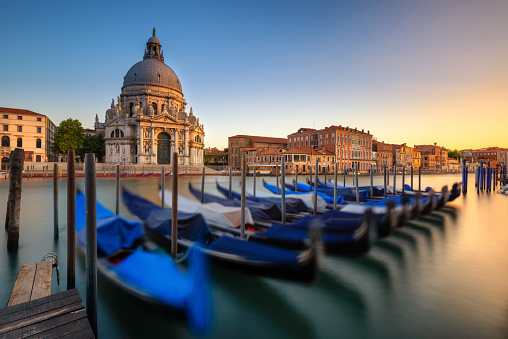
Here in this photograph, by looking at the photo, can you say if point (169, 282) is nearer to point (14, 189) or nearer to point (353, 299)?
point (353, 299)

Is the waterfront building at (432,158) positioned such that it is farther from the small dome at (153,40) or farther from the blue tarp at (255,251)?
the blue tarp at (255,251)

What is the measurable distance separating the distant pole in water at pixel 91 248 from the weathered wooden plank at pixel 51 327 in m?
0.31

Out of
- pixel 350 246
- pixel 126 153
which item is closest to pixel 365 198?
pixel 350 246

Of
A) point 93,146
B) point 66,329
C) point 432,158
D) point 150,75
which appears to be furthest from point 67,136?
point 432,158

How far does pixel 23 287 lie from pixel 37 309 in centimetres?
99

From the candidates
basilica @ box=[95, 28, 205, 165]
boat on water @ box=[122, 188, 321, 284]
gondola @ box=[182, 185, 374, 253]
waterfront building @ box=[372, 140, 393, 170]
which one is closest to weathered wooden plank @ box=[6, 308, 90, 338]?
boat on water @ box=[122, 188, 321, 284]

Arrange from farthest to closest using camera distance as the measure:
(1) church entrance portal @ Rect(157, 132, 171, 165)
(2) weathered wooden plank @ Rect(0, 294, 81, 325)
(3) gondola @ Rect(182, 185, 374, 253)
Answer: (1) church entrance portal @ Rect(157, 132, 171, 165), (3) gondola @ Rect(182, 185, 374, 253), (2) weathered wooden plank @ Rect(0, 294, 81, 325)

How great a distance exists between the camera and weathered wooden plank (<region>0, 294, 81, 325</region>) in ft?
6.25

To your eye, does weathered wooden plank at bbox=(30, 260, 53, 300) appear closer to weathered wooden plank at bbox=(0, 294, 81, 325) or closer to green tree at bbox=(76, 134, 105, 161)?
weathered wooden plank at bbox=(0, 294, 81, 325)

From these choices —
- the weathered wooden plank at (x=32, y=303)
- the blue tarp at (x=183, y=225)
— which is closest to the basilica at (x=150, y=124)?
the blue tarp at (x=183, y=225)

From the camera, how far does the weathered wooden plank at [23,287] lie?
2.46 meters

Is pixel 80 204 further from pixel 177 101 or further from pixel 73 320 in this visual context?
pixel 177 101

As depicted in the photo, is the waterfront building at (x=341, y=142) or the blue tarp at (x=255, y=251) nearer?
the blue tarp at (x=255, y=251)

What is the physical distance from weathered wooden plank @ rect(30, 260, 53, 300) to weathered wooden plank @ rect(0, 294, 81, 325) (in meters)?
0.60
